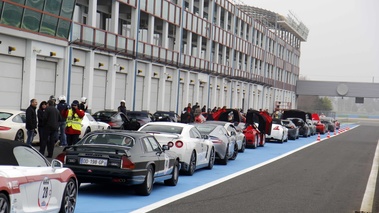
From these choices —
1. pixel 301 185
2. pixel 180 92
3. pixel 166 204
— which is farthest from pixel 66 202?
pixel 180 92

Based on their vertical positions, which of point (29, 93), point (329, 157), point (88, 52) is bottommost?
point (329, 157)

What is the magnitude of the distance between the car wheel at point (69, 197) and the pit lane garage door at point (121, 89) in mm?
29625

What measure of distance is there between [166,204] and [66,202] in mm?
2704

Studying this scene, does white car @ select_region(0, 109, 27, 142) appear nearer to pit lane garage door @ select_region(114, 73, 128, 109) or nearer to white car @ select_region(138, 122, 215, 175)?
white car @ select_region(138, 122, 215, 175)

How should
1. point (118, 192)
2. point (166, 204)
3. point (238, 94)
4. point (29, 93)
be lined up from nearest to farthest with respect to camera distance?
point (166, 204) < point (118, 192) < point (29, 93) < point (238, 94)

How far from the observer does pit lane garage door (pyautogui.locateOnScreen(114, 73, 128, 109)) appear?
39.4 metres

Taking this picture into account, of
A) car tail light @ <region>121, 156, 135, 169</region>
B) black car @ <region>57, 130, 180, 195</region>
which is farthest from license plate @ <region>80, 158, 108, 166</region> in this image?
car tail light @ <region>121, 156, 135, 169</region>

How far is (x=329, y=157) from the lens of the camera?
88.8ft

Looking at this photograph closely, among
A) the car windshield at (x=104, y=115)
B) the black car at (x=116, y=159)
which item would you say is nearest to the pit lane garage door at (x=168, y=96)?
the car windshield at (x=104, y=115)

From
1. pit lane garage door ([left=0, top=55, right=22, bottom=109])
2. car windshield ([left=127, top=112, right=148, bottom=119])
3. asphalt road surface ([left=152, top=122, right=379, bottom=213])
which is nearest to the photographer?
asphalt road surface ([left=152, top=122, right=379, bottom=213])

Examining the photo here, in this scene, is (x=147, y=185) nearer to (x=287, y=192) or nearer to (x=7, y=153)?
(x=287, y=192)

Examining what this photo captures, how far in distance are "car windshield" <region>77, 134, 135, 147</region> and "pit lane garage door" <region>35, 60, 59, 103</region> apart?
59.5 ft

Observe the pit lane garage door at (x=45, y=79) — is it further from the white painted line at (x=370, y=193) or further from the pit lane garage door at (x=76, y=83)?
the white painted line at (x=370, y=193)

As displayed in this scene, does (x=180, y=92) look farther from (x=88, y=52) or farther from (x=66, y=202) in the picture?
(x=66, y=202)
